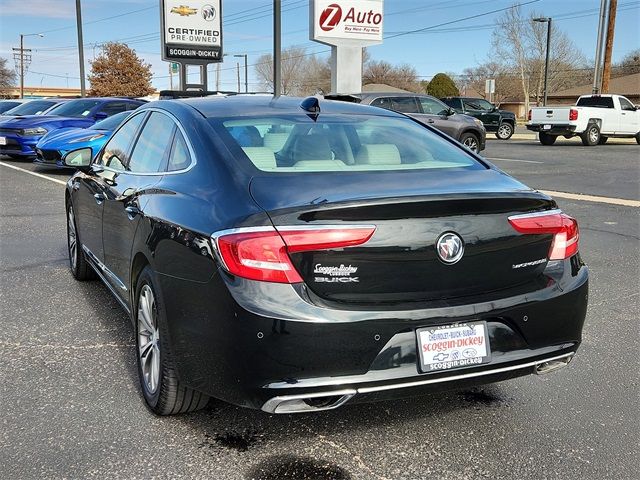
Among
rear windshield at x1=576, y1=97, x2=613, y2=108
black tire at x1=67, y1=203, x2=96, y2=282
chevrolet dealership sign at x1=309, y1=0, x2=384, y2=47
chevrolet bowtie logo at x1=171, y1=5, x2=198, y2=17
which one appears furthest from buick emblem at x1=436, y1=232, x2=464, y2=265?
chevrolet bowtie logo at x1=171, y1=5, x2=198, y2=17

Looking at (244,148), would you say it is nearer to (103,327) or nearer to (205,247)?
(205,247)

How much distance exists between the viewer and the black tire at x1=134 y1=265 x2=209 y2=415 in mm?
2975

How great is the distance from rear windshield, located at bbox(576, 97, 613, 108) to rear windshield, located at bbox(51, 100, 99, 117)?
57.3 feet

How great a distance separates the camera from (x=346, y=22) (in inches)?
980

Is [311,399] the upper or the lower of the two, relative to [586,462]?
upper

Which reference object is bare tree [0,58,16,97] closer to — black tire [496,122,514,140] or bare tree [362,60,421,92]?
bare tree [362,60,421,92]

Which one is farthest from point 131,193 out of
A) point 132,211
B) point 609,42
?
point 609,42

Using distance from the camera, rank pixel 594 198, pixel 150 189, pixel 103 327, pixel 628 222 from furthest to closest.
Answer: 1. pixel 594 198
2. pixel 628 222
3. pixel 103 327
4. pixel 150 189

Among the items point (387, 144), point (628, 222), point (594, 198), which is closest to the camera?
point (387, 144)

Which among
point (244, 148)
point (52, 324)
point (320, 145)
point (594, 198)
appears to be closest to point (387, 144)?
point (320, 145)

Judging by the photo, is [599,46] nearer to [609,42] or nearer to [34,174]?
[609,42]

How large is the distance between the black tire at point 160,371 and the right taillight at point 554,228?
160cm

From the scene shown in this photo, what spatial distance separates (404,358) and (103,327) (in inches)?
103

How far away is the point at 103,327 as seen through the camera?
176 inches
